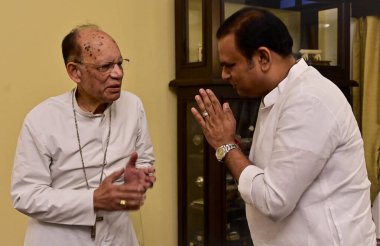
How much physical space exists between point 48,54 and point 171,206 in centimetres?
106

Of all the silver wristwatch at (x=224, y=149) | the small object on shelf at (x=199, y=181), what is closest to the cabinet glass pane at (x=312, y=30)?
the small object on shelf at (x=199, y=181)

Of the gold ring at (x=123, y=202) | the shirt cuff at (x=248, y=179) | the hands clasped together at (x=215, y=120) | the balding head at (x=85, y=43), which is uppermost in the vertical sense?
the balding head at (x=85, y=43)

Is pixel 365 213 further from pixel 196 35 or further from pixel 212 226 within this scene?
pixel 196 35

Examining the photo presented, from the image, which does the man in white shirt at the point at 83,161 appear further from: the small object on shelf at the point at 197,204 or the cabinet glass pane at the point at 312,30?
the cabinet glass pane at the point at 312,30

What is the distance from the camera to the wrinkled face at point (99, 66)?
154cm

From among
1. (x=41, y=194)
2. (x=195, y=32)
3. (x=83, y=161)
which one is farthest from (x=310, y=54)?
(x=41, y=194)

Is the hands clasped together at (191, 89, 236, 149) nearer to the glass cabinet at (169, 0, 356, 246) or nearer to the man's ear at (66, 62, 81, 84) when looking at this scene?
the man's ear at (66, 62, 81, 84)

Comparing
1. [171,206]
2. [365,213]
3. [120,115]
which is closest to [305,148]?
[365,213]

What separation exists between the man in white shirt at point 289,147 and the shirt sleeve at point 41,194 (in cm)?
47

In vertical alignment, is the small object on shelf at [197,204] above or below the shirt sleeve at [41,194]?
below

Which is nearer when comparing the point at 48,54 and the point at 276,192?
the point at 276,192

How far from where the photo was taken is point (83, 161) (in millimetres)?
1523

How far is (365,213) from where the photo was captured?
125 centimetres

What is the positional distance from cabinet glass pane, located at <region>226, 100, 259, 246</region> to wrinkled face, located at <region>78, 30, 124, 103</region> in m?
0.93
